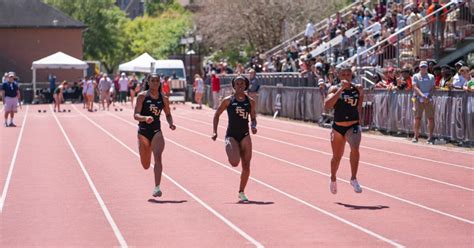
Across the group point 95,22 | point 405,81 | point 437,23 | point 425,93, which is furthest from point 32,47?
point 425,93

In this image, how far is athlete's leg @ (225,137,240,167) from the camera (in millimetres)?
14875

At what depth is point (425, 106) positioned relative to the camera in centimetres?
2511

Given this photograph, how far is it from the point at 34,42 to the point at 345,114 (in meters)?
63.1

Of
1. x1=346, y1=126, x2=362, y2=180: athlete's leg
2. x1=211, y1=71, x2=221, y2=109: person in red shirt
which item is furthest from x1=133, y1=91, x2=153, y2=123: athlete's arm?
x1=211, y1=71, x2=221, y2=109: person in red shirt

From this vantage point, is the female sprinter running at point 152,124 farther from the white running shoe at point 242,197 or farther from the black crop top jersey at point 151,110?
the white running shoe at point 242,197

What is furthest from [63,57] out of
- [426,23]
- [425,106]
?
[425,106]

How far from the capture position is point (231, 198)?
15602mm

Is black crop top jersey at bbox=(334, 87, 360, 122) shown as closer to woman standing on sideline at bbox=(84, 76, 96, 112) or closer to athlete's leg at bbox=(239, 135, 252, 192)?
athlete's leg at bbox=(239, 135, 252, 192)

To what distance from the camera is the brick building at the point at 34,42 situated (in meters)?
75.8

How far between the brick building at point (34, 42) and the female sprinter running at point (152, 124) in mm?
61081

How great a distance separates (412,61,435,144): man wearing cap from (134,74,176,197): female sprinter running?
10053 mm

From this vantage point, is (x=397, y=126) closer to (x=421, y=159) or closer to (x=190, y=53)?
(x=421, y=159)

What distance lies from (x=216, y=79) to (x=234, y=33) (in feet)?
49.6

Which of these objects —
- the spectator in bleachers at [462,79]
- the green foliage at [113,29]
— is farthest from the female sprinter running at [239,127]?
the green foliage at [113,29]
